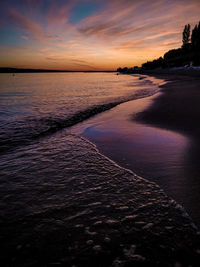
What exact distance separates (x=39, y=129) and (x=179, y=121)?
5943mm

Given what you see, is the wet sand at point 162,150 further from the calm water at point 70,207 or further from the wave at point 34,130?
the wave at point 34,130

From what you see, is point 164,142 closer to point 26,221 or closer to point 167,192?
point 167,192

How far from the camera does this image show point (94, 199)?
267 centimetres

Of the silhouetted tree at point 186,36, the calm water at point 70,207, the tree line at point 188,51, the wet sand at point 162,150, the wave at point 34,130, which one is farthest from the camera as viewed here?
the silhouetted tree at point 186,36

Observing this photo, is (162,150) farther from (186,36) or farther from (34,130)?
(186,36)

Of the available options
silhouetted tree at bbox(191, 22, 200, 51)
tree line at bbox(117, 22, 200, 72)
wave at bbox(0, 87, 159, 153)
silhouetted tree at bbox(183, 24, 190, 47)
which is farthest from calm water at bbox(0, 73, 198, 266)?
silhouetted tree at bbox(183, 24, 190, 47)

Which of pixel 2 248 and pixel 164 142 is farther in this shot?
pixel 164 142

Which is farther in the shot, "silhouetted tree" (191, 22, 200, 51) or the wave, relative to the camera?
"silhouetted tree" (191, 22, 200, 51)

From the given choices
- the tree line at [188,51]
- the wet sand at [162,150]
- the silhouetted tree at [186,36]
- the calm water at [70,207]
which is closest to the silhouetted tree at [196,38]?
the tree line at [188,51]

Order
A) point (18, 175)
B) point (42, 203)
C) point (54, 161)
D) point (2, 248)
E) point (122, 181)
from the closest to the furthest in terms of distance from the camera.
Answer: point (2, 248)
point (42, 203)
point (122, 181)
point (18, 175)
point (54, 161)

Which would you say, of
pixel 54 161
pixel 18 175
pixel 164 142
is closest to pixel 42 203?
pixel 18 175

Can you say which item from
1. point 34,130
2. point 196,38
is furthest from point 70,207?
point 196,38

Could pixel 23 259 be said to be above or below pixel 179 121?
below

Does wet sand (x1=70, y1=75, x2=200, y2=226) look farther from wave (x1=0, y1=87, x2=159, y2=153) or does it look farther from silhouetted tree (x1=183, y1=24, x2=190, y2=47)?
silhouetted tree (x1=183, y1=24, x2=190, y2=47)
